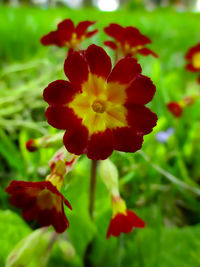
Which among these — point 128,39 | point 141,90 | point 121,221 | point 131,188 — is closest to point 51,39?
point 128,39

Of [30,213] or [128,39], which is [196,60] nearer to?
[128,39]

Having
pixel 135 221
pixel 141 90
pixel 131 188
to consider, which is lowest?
pixel 131 188

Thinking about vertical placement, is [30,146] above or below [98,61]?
below

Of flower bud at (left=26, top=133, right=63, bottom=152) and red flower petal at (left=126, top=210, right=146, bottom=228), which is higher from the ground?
flower bud at (left=26, top=133, right=63, bottom=152)

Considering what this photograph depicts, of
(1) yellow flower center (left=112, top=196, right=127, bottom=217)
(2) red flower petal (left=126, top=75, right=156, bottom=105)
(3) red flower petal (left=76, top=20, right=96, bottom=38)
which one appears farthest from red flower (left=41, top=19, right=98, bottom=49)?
(1) yellow flower center (left=112, top=196, right=127, bottom=217)

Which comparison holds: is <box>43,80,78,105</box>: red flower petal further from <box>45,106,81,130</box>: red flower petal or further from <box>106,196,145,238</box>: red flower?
<box>106,196,145,238</box>: red flower

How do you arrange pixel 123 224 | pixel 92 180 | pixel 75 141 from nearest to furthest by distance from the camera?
pixel 75 141 < pixel 123 224 < pixel 92 180

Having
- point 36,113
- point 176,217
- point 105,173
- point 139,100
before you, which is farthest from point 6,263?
point 36,113
